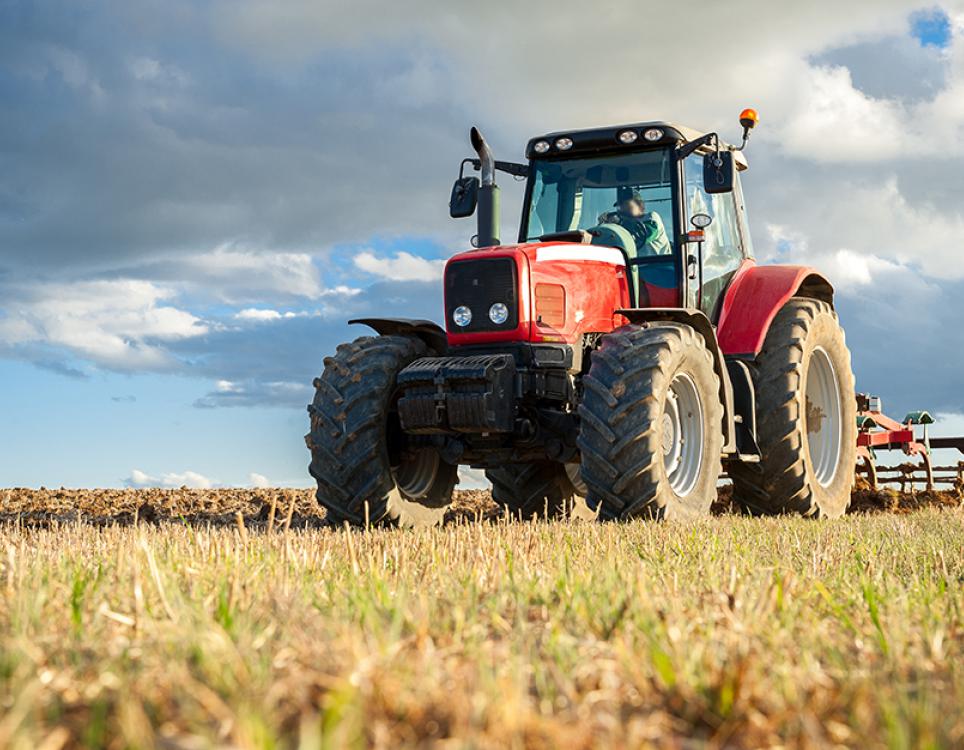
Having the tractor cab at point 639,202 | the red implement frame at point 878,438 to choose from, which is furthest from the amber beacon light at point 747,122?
the red implement frame at point 878,438

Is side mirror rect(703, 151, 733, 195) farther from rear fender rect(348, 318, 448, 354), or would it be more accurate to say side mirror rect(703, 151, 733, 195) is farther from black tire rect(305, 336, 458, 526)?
black tire rect(305, 336, 458, 526)

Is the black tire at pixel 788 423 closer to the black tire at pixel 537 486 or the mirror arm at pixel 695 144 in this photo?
the black tire at pixel 537 486

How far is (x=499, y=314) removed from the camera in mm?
7996

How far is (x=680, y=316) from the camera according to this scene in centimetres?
804

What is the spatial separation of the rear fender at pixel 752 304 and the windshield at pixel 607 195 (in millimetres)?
969

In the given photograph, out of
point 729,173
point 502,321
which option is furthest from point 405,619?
point 729,173

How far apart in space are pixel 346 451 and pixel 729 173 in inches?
135

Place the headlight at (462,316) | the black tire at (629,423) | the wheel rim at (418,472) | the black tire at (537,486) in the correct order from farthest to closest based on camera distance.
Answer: the black tire at (537,486) → the wheel rim at (418,472) → the headlight at (462,316) → the black tire at (629,423)

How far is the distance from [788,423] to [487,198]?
9.79 ft

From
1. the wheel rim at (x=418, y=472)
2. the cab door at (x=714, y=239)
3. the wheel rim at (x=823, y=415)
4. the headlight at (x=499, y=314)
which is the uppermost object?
the cab door at (x=714, y=239)

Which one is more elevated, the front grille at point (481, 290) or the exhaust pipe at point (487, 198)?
the exhaust pipe at point (487, 198)

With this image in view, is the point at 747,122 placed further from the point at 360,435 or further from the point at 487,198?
the point at 360,435

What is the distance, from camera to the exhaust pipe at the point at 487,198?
8.69 meters

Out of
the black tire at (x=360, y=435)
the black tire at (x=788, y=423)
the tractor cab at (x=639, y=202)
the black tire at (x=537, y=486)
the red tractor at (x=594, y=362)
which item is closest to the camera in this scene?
the red tractor at (x=594, y=362)
